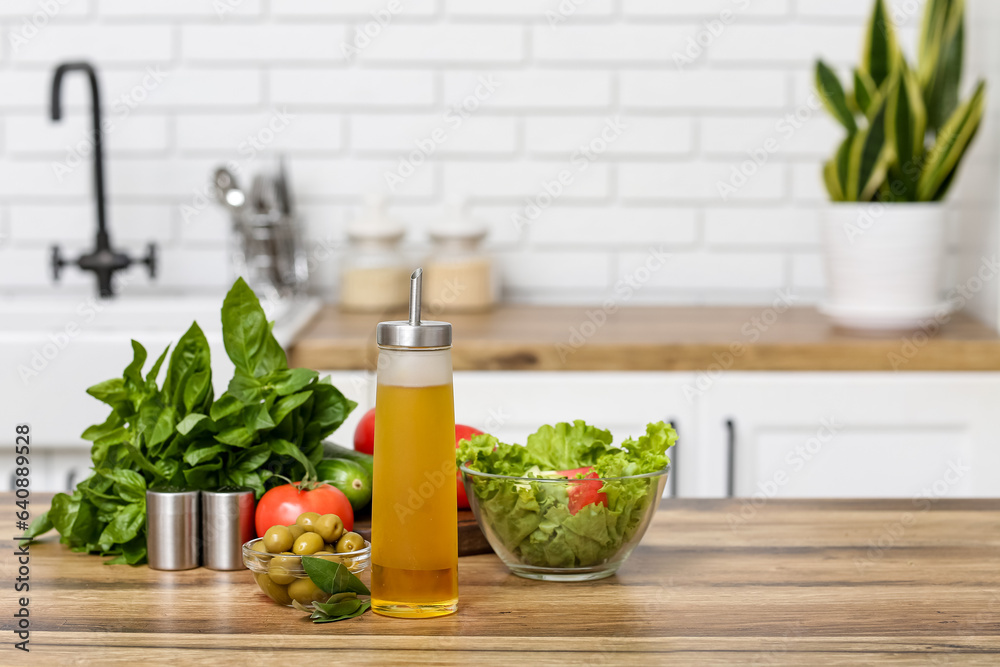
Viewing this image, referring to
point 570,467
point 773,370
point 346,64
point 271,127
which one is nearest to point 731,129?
point 773,370

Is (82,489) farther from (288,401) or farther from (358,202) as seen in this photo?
(358,202)

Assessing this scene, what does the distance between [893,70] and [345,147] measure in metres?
1.18

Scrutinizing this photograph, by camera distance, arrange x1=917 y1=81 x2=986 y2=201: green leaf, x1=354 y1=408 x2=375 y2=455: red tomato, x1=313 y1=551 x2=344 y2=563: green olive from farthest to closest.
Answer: x1=917 y1=81 x2=986 y2=201: green leaf → x1=354 y1=408 x2=375 y2=455: red tomato → x1=313 y1=551 x2=344 y2=563: green olive

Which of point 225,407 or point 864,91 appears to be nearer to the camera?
point 225,407

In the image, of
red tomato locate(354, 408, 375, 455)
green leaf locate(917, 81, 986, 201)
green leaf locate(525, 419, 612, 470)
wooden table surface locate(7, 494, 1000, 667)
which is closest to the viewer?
wooden table surface locate(7, 494, 1000, 667)

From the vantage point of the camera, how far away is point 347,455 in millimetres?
1043

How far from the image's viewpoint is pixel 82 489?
960 millimetres

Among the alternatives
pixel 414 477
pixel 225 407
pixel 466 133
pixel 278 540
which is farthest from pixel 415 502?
pixel 466 133

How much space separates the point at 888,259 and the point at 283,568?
1514 mm

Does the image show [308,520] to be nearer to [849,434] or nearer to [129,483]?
[129,483]

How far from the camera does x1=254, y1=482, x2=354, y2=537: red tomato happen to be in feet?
2.95

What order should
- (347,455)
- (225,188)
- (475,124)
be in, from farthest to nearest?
(475,124), (225,188), (347,455)

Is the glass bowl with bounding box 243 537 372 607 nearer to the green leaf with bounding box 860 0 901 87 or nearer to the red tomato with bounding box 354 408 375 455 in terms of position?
the red tomato with bounding box 354 408 375 455


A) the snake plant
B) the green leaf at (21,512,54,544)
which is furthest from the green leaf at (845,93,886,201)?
the green leaf at (21,512,54,544)
